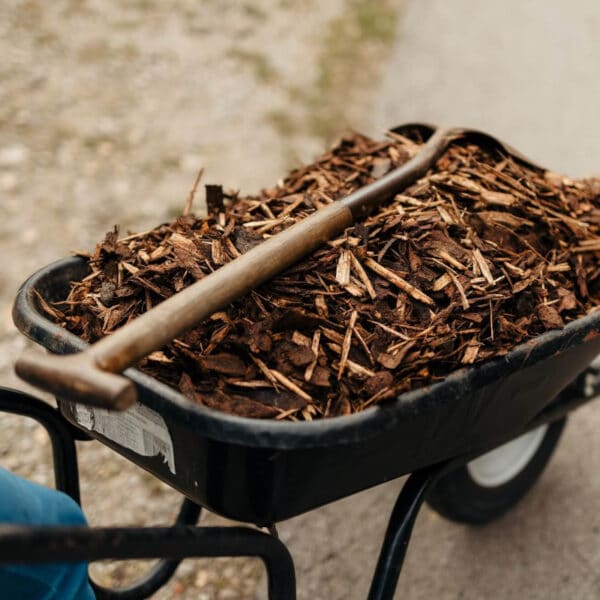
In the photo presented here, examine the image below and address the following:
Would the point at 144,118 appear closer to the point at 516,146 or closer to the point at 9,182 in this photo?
the point at 9,182

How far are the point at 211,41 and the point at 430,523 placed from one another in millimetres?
4053

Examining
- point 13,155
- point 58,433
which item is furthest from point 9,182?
point 58,433

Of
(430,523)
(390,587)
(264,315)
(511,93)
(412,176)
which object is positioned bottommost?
(430,523)

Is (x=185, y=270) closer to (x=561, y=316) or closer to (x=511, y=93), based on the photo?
(x=561, y=316)

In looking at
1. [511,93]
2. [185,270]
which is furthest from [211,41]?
[185,270]

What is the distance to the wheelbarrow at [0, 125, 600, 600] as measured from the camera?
102 centimetres

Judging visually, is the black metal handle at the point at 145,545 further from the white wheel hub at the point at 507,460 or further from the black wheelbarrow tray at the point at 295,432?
the white wheel hub at the point at 507,460

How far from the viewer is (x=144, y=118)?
441cm

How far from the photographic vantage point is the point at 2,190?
363 cm

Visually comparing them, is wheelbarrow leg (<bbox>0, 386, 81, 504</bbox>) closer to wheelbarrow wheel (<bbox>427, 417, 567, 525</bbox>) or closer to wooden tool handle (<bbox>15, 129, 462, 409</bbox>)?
wooden tool handle (<bbox>15, 129, 462, 409</bbox>)

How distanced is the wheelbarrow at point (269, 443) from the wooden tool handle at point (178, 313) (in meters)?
0.02

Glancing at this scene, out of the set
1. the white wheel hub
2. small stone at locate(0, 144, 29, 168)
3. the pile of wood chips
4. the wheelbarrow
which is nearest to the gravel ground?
small stone at locate(0, 144, 29, 168)

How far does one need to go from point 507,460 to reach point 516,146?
255 cm

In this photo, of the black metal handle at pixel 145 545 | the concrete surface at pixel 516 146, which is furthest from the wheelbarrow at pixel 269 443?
the concrete surface at pixel 516 146
